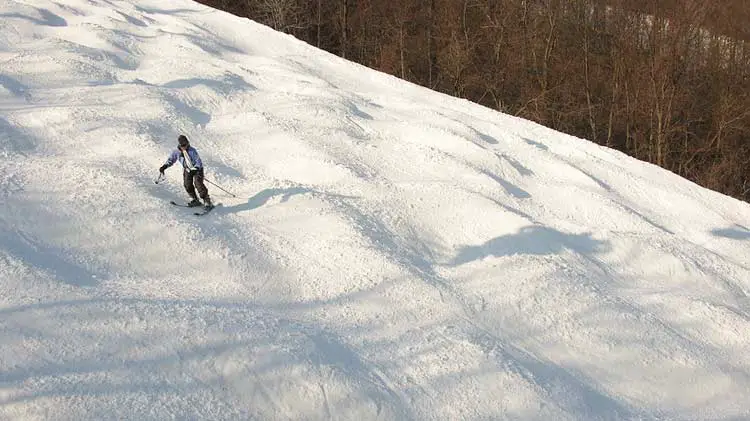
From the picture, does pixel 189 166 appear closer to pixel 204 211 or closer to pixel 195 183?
pixel 195 183

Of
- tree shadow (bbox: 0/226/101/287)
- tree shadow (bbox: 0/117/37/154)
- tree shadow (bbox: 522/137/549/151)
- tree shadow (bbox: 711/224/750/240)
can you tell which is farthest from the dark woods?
tree shadow (bbox: 0/226/101/287)

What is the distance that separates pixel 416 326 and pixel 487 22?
1255 inches

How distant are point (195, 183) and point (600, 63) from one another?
2822 cm

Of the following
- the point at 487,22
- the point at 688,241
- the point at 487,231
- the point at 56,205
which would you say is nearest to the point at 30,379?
the point at 56,205

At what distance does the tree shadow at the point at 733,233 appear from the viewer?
1288cm

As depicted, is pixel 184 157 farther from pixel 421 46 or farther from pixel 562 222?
pixel 421 46

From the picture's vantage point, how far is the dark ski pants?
390 inches

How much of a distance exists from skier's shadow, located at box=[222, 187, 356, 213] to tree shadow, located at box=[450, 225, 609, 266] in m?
2.92

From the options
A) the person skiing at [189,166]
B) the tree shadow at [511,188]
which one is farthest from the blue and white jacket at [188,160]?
the tree shadow at [511,188]

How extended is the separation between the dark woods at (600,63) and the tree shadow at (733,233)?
1505cm

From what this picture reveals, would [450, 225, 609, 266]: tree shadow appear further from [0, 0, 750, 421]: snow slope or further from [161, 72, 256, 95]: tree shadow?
[161, 72, 256, 95]: tree shadow

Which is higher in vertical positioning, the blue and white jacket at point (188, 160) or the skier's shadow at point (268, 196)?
the blue and white jacket at point (188, 160)

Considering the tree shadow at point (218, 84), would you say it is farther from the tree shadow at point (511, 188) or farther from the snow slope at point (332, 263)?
the tree shadow at point (511, 188)

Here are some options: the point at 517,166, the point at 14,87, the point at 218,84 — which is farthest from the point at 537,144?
the point at 14,87
